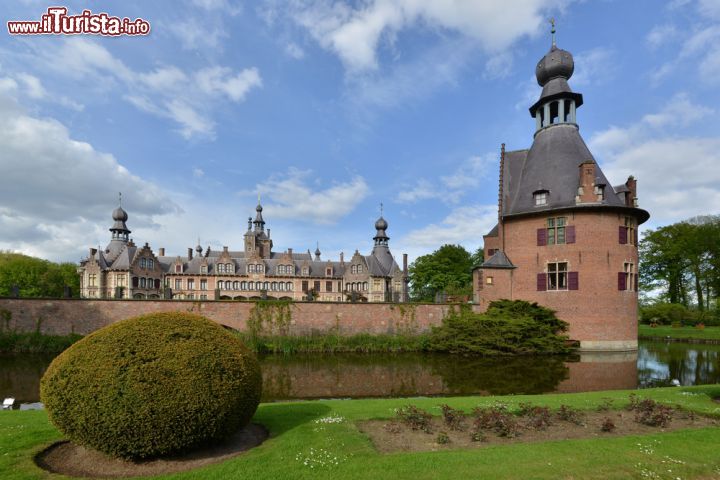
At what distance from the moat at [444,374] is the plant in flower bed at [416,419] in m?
5.33

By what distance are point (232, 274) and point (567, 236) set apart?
1541 inches

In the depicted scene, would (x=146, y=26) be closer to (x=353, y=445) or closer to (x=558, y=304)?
(x=353, y=445)

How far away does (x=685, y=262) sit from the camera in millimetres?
41062

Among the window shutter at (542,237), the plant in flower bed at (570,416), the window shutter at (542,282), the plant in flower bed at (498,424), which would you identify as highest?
the window shutter at (542,237)

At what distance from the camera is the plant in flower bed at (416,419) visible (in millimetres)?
6352

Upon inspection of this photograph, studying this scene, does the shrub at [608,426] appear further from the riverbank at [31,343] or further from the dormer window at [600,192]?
the riverbank at [31,343]

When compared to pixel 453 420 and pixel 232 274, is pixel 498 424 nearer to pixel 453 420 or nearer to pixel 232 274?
pixel 453 420

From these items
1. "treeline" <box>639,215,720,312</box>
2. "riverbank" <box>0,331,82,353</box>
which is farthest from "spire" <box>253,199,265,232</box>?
"treeline" <box>639,215,720,312</box>

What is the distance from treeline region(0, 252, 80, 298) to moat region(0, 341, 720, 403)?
39546 millimetres

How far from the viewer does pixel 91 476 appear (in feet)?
15.3

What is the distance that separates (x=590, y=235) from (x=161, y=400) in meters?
23.4

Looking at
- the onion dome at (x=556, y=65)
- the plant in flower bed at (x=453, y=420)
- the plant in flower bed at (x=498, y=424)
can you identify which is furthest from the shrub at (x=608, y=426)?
the onion dome at (x=556, y=65)

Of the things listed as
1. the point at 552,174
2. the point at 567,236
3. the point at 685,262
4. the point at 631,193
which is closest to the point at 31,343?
the point at 567,236

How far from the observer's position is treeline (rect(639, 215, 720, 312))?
38.7m
